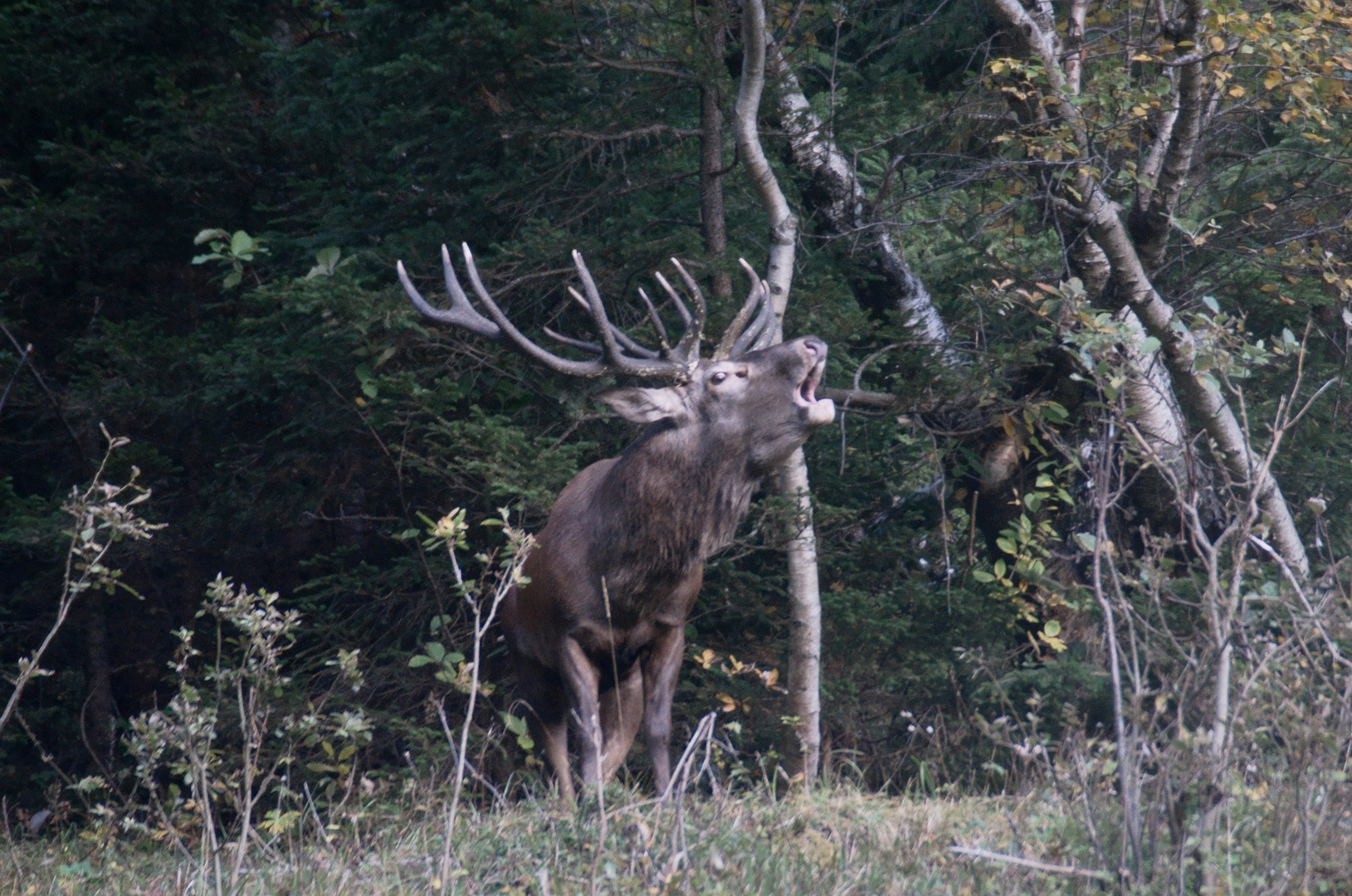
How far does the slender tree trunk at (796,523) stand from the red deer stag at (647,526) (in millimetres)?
1205

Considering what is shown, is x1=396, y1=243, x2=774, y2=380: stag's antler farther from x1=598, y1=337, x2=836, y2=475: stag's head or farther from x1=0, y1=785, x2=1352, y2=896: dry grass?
x1=0, y1=785, x2=1352, y2=896: dry grass

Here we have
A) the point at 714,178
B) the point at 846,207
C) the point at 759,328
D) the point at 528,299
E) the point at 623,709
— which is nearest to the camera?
the point at 623,709

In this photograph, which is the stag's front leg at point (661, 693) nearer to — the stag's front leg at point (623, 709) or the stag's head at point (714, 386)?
the stag's front leg at point (623, 709)

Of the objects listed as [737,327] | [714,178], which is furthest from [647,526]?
[714,178]

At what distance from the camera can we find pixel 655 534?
4652 mm

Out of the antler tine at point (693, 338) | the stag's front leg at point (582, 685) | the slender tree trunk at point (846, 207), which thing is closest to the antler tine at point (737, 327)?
the antler tine at point (693, 338)

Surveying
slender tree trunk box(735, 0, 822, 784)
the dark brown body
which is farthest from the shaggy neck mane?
slender tree trunk box(735, 0, 822, 784)

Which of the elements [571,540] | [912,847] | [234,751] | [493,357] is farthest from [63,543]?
[912,847]

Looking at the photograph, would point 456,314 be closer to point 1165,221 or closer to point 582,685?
point 582,685

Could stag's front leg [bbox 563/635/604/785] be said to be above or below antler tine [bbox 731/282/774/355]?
below

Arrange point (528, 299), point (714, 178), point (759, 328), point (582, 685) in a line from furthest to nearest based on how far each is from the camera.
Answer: point (528, 299) < point (714, 178) < point (759, 328) < point (582, 685)

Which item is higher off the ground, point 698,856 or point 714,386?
point 714,386

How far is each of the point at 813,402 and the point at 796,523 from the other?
1.42m

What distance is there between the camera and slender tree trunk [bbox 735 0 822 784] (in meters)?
5.98
